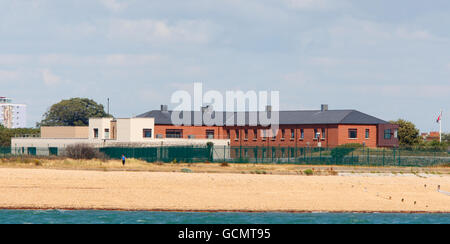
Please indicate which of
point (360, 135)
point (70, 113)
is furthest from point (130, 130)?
point (70, 113)

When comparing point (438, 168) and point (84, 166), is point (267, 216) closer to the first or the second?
point (84, 166)

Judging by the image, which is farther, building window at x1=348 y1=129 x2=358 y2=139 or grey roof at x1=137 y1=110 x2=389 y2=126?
grey roof at x1=137 y1=110 x2=389 y2=126

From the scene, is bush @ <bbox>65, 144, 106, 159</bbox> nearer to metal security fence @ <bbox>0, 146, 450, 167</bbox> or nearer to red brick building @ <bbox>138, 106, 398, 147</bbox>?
metal security fence @ <bbox>0, 146, 450, 167</bbox>

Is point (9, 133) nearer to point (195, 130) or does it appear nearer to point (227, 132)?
point (195, 130)

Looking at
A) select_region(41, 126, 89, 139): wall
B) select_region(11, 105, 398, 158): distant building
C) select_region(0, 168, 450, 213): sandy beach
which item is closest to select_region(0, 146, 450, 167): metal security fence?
select_region(11, 105, 398, 158): distant building

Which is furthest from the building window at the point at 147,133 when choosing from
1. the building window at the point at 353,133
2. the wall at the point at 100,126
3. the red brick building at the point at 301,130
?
the building window at the point at 353,133

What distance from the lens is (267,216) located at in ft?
→ 109

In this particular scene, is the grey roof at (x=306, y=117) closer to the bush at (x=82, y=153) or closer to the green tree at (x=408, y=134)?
the green tree at (x=408, y=134)

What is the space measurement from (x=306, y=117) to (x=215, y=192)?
191 feet

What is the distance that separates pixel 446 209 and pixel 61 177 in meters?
26.6

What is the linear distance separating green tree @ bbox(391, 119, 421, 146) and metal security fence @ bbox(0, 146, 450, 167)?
113 ft

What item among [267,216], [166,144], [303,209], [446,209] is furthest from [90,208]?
[166,144]

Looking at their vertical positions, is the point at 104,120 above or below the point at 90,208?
above

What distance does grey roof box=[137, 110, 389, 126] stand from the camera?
304 feet
